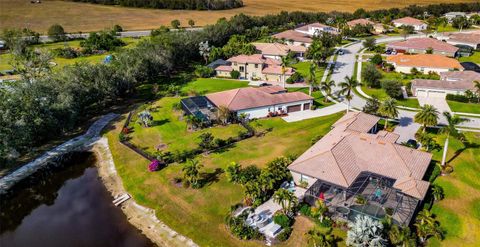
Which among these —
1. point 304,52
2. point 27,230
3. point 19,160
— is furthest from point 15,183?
point 304,52

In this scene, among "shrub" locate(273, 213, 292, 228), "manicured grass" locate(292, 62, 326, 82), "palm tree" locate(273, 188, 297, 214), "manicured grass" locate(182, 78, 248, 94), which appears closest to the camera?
"shrub" locate(273, 213, 292, 228)

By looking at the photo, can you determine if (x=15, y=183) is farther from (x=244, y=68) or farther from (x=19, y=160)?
(x=244, y=68)

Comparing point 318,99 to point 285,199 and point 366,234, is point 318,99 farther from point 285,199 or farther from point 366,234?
point 366,234

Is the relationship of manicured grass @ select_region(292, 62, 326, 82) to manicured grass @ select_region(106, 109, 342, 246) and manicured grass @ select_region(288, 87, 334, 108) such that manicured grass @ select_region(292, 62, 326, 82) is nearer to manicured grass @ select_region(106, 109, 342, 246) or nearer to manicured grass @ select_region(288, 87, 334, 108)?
manicured grass @ select_region(288, 87, 334, 108)

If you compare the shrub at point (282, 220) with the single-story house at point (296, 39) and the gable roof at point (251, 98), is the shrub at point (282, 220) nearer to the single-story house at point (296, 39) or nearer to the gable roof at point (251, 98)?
the gable roof at point (251, 98)

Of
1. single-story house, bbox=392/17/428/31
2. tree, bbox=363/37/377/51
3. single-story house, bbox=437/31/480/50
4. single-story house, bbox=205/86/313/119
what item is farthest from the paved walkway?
single-story house, bbox=392/17/428/31

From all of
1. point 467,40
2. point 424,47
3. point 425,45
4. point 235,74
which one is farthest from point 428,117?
point 467,40

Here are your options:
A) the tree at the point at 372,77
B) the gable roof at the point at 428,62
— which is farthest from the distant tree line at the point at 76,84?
the gable roof at the point at 428,62
